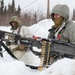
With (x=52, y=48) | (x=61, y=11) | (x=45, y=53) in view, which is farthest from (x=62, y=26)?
(x=45, y=53)

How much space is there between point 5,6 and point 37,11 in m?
27.8

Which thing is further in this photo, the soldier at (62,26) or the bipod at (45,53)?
the soldier at (62,26)

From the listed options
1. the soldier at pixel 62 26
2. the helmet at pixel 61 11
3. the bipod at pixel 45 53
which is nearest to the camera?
the bipod at pixel 45 53

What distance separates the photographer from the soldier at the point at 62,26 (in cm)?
666

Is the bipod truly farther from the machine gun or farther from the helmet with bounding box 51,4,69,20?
the helmet with bounding box 51,4,69,20

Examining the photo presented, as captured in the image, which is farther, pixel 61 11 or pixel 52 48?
pixel 61 11

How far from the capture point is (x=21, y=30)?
935 centimetres

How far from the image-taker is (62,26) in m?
6.77

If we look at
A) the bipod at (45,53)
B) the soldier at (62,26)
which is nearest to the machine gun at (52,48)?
the bipod at (45,53)

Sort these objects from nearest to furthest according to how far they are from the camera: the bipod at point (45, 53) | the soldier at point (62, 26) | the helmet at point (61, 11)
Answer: the bipod at point (45, 53) < the soldier at point (62, 26) < the helmet at point (61, 11)

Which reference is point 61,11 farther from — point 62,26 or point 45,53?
point 45,53

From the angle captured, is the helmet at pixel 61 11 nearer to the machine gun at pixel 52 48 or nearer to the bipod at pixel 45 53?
the machine gun at pixel 52 48

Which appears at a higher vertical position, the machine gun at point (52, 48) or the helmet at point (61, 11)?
the helmet at point (61, 11)

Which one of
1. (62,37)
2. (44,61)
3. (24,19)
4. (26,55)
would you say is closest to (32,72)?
(44,61)
